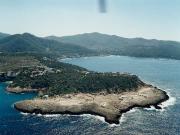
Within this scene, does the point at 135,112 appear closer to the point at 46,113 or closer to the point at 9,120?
the point at 46,113

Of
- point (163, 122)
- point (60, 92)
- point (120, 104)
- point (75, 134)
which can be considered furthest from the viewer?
point (60, 92)

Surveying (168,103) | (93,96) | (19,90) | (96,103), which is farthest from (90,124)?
(19,90)

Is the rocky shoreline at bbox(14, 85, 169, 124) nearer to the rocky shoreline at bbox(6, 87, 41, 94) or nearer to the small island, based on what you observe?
the small island

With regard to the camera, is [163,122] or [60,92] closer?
[163,122]

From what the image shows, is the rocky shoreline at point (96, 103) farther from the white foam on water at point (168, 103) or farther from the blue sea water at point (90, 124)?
the blue sea water at point (90, 124)

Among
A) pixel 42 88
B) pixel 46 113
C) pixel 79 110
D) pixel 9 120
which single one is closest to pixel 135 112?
pixel 79 110

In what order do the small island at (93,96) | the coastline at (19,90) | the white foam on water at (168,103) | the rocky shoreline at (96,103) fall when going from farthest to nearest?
the coastline at (19,90) → the white foam on water at (168,103) → the small island at (93,96) → the rocky shoreline at (96,103)

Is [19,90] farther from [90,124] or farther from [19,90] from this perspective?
[90,124]

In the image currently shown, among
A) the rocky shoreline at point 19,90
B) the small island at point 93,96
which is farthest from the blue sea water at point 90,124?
the rocky shoreline at point 19,90
